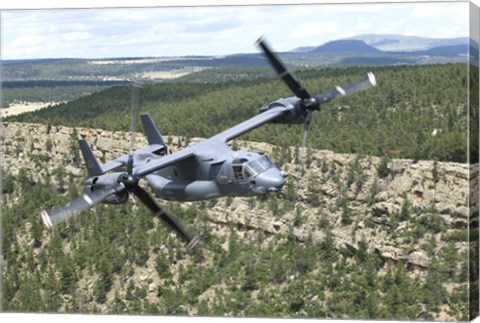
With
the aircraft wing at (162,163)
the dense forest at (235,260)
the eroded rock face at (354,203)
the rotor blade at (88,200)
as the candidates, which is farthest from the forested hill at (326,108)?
the rotor blade at (88,200)

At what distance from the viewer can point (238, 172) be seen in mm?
38781

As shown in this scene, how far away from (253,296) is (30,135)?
33.6 meters

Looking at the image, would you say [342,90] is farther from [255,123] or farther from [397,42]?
[397,42]

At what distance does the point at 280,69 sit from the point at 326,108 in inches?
1541

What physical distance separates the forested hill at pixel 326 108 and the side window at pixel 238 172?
23.7 meters

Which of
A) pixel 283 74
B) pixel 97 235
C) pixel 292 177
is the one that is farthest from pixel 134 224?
pixel 283 74

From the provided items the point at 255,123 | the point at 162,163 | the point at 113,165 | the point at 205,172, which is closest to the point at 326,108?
the point at 113,165

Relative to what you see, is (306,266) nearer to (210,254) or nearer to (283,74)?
(210,254)

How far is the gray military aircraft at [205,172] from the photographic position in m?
37.1

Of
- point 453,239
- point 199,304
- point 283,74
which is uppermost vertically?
point 283,74

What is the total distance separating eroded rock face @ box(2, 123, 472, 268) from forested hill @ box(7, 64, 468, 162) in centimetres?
131

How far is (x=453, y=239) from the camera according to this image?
6053 cm

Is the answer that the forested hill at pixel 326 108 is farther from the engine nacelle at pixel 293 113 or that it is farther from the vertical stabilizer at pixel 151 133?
the vertical stabilizer at pixel 151 133

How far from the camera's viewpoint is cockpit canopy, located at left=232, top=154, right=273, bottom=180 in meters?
38.5
